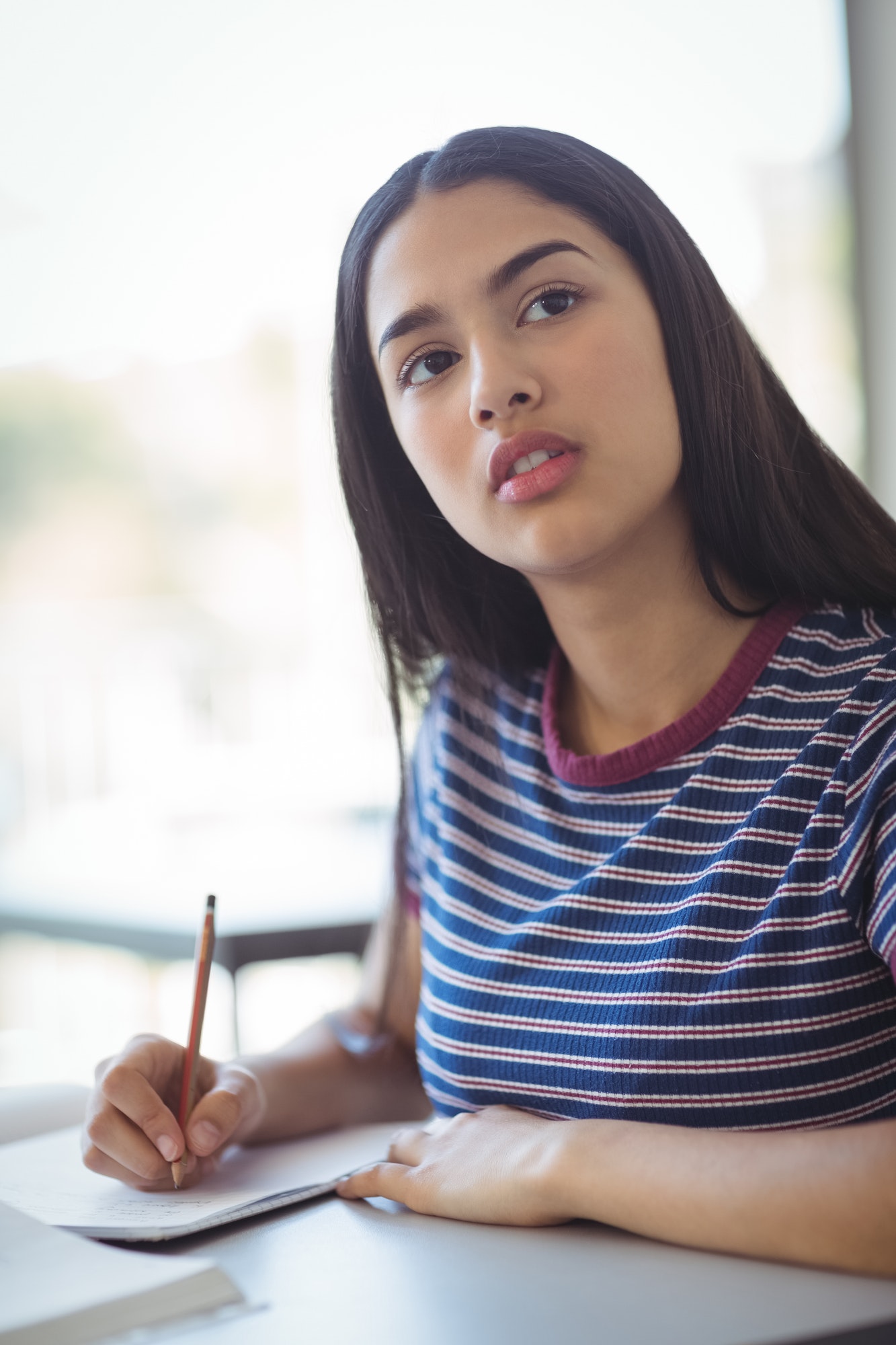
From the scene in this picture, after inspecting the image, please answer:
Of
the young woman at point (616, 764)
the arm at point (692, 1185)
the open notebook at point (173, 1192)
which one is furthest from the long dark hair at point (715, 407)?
the open notebook at point (173, 1192)

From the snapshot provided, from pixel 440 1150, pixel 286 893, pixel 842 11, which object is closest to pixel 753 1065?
pixel 440 1150

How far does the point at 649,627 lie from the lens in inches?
40.5

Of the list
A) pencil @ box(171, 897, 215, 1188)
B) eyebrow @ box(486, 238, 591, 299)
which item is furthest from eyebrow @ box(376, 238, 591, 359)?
pencil @ box(171, 897, 215, 1188)

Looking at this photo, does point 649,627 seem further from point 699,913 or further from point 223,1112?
point 223,1112

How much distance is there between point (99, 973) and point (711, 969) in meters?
3.92

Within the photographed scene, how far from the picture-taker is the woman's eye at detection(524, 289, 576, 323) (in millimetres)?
942

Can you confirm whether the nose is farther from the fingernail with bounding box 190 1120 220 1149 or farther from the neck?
the fingernail with bounding box 190 1120 220 1149

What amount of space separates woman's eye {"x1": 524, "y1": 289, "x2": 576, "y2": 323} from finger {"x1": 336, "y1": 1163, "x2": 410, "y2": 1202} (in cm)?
67

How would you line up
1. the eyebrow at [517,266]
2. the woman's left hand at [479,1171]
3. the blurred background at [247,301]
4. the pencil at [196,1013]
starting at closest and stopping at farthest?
1. the woman's left hand at [479,1171]
2. the pencil at [196,1013]
3. the eyebrow at [517,266]
4. the blurred background at [247,301]

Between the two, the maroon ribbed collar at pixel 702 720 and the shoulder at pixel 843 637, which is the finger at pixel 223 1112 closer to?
the maroon ribbed collar at pixel 702 720

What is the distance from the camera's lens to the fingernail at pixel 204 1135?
881 millimetres

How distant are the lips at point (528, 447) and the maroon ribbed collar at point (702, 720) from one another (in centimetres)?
23

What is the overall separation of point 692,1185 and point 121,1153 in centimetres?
44

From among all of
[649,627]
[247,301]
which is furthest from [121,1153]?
[247,301]
